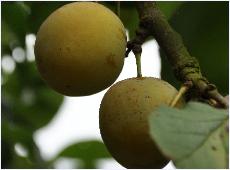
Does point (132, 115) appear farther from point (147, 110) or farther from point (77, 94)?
point (77, 94)

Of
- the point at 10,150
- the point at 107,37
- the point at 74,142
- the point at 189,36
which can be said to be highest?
the point at 107,37

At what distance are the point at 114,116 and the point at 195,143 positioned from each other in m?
0.26

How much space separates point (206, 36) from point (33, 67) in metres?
0.60

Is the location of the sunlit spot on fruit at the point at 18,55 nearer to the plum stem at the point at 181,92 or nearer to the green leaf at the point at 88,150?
the green leaf at the point at 88,150

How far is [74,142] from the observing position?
1.87 metres

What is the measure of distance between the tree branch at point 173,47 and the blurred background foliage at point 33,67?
0.23 m

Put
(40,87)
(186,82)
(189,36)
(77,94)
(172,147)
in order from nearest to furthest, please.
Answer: (172,147), (186,82), (77,94), (189,36), (40,87)

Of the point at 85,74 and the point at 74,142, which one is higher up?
the point at 85,74

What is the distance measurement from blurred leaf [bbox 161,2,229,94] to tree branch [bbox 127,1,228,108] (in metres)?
0.23

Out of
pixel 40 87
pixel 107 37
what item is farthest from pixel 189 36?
pixel 40 87

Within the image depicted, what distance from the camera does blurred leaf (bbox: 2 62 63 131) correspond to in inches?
70.4

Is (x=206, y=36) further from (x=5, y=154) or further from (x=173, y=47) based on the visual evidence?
(x=5, y=154)

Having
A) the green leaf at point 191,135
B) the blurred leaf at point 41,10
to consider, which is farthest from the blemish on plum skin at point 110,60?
the blurred leaf at point 41,10

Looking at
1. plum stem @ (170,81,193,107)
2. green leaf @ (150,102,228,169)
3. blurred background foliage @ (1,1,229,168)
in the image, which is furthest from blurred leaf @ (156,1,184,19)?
green leaf @ (150,102,228,169)
